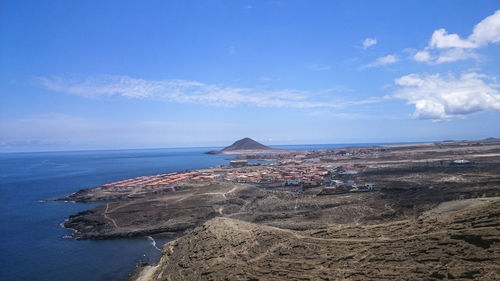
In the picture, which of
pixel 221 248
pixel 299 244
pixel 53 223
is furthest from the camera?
pixel 53 223

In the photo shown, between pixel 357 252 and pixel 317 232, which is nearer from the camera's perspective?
pixel 357 252

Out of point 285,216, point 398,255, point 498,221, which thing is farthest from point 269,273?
point 285,216

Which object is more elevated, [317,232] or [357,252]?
[357,252]

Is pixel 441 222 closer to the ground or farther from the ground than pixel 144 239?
farther from the ground

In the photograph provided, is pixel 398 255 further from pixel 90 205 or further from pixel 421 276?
pixel 90 205

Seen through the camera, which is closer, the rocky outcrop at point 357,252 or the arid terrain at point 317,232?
the rocky outcrop at point 357,252

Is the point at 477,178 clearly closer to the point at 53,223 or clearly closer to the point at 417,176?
the point at 417,176

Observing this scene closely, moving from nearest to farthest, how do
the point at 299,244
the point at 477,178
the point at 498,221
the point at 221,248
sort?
the point at 498,221, the point at 299,244, the point at 221,248, the point at 477,178

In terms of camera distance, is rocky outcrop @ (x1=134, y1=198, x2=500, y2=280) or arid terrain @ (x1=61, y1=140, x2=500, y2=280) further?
arid terrain @ (x1=61, y1=140, x2=500, y2=280)

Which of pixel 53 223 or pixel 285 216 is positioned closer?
pixel 285 216

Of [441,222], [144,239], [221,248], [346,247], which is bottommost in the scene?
[144,239]
